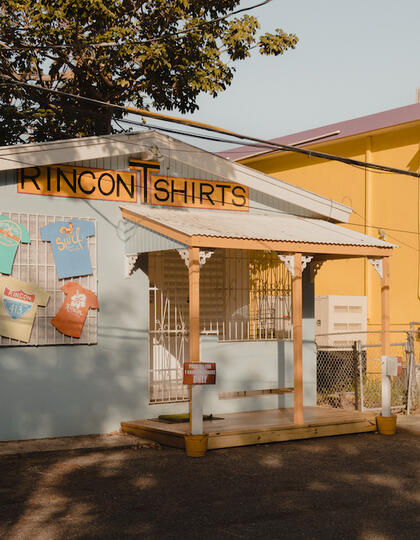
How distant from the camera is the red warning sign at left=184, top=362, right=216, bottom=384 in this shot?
35.2ft

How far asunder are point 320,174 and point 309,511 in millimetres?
15695

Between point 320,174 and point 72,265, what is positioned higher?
point 320,174

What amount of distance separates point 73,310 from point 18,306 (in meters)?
0.92

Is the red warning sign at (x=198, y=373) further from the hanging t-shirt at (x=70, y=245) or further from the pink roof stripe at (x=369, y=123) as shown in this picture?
the pink roof stripe at (x=369, y=123)

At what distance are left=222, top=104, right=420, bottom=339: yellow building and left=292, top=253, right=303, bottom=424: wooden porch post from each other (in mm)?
6453

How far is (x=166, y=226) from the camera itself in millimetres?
11750

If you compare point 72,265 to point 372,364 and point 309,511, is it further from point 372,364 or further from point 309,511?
point 372,364

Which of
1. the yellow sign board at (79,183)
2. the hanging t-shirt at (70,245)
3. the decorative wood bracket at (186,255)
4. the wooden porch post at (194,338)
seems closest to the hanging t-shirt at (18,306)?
the hanging t-shirt at (70,245)

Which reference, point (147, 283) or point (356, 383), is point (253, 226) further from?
point (356, 383)

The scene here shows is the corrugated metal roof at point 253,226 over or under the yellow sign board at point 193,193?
under

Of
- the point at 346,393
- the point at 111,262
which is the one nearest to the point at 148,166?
the point at 111,262

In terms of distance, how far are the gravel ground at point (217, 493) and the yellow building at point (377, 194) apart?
27.3ft

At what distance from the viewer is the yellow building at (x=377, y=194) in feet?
63.7

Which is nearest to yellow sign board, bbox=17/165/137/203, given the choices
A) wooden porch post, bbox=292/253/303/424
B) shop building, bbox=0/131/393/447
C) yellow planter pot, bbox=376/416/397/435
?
shop building, bbox=0/131/393/447
